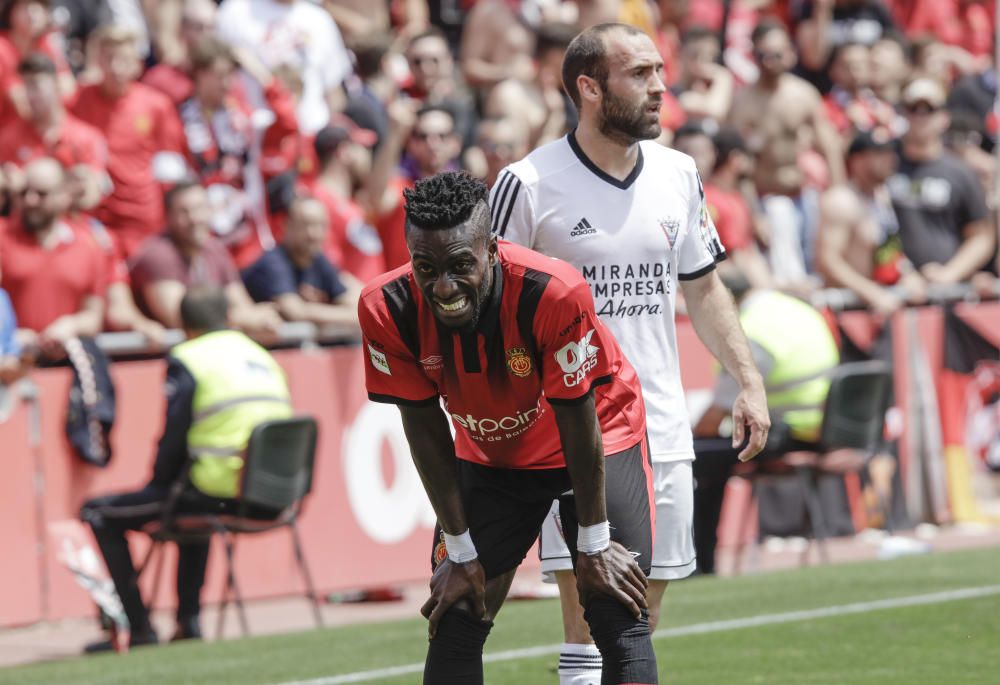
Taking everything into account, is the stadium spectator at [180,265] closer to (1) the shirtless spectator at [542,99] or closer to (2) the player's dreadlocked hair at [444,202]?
(1) the shirtless spectator at [542,99]

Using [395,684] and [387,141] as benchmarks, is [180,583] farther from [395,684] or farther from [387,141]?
[387,141]

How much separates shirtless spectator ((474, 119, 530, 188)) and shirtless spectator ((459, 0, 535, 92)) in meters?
1.50

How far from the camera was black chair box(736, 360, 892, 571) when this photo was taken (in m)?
11.9

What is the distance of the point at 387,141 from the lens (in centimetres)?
1247

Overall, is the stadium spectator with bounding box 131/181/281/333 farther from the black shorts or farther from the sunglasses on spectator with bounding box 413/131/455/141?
the black shorts

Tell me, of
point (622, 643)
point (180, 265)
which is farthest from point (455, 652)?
point (180, 265)

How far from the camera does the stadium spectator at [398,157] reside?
1238 cm

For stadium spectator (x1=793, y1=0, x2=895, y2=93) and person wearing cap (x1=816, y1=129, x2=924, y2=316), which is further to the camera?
stadium spectator (x1=793, y1=0, x2=895, y2=93)

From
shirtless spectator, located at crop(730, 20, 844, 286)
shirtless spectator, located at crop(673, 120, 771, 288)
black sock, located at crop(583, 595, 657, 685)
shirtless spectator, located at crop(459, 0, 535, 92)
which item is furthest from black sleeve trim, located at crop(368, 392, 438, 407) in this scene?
shirtless spectator, located at crop(459, 0, 535, 92)

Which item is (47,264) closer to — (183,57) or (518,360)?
(183,57)

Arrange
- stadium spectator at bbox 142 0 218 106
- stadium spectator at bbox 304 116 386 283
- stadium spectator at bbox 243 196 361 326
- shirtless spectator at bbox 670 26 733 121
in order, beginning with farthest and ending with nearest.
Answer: shirtless spectator at bbox 670 26 733 121
stadium spectator at bbox 142 0 218 106
stadium spectator at bbox 304 116 386 283
stadium spectator at bbox 243 196 361 326

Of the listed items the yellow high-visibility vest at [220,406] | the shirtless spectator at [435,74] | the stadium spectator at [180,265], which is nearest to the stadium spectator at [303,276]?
the stadium spectator at [180,265]

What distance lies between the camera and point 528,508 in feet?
17.5

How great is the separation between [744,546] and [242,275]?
4.17 meters
